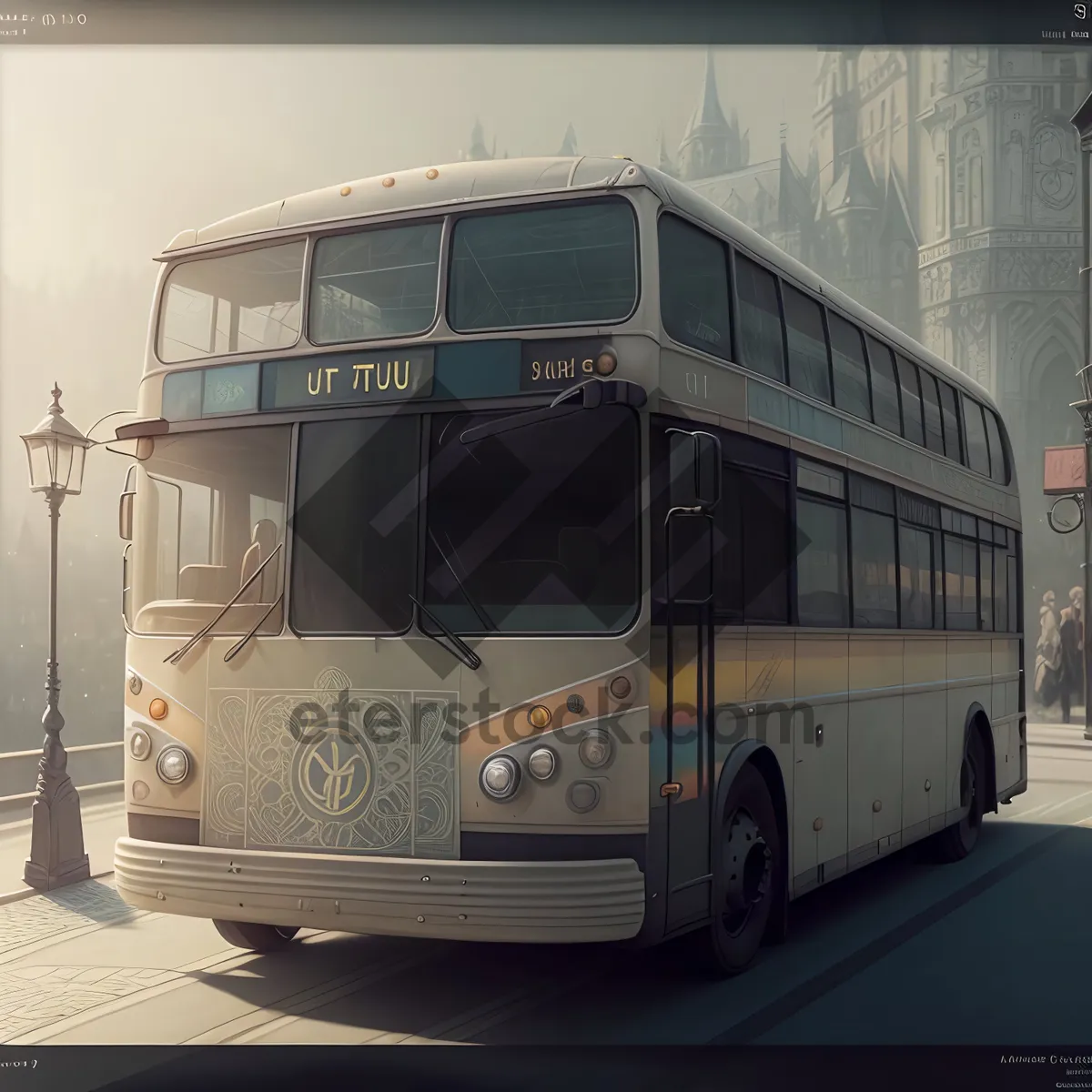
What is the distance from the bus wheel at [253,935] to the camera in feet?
28.6

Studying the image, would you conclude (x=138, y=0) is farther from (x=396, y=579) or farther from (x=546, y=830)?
(x=546, y=830)

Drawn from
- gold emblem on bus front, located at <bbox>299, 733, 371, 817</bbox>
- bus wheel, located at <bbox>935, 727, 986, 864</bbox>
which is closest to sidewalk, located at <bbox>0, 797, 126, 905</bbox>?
gold emblem on bus front, located at <bbox>299, 733, 371, 817</bbox>

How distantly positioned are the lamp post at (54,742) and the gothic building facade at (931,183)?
5988 millimetres

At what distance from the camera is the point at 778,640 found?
8.69 meters

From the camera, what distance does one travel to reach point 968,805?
13.1 meters

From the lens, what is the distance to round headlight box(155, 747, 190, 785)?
7.58m

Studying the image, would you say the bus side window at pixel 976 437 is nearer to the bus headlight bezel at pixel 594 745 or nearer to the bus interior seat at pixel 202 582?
the bus headlight bezel at pixel 594 745

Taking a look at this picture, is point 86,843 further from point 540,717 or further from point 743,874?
point 540,717

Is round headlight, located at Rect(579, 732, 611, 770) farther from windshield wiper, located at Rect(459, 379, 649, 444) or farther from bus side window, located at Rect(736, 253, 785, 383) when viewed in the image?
bus side window, located at Rect(736, 253, 785, 383)

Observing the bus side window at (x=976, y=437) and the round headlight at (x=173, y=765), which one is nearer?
the round headlight at (x=173, y=765)

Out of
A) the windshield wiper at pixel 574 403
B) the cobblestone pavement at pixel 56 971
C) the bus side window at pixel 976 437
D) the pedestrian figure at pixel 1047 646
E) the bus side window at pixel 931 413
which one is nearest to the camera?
the windshield wiper at pixel 574 403

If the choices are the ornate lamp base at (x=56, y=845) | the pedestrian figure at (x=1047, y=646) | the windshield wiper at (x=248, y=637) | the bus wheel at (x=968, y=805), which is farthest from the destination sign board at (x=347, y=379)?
the pedestrian figure at (x=1047, y=646)

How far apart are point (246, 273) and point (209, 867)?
10.1ft

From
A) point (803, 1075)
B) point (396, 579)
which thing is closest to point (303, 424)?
point (396, 579)
